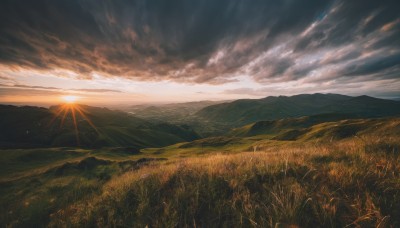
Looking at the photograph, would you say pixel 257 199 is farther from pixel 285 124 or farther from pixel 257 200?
pixel 285 124

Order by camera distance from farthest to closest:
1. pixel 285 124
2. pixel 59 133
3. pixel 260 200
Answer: pixel 285 124
pixel 59 133
pixel 260 200

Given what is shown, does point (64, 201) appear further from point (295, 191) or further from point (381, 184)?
point (381, 184)

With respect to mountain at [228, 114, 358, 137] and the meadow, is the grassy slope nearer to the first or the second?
the meadow

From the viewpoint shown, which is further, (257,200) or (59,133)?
(59,133)

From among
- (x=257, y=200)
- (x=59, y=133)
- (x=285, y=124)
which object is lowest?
(x=59, y=133)

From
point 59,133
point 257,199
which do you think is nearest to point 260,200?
point 257,199

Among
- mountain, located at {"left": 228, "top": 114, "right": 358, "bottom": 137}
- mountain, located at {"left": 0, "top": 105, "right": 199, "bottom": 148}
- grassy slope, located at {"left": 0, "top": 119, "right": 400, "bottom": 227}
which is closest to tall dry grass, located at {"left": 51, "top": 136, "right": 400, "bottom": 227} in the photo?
grassy slope, located at {"left": 0, "top": 119, "right": 400, "bottom": 227}

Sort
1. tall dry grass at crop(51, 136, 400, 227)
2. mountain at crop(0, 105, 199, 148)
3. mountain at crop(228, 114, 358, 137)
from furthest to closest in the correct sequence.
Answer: mountain at crop(228, 114, 358, 137) < mountain at crop(0, 105, 199, 148) < tall dry grass at crop(51, 136, 400, 227)

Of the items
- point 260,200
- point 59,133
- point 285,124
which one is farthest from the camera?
point 285,124

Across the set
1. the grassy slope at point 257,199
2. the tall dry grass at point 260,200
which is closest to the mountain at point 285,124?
the grassy slope at point 257,199

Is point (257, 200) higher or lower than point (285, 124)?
higher

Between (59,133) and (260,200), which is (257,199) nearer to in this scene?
(260,200)

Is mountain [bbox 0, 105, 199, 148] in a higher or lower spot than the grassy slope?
lower

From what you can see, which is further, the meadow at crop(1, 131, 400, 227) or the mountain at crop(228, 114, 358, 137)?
the mountain at crop(228, 114, 358, 137)
